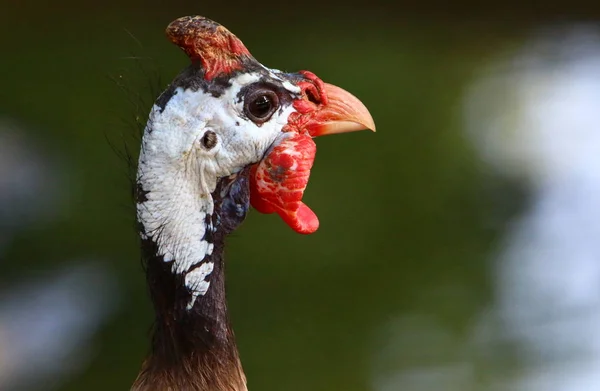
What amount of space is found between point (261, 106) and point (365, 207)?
2073 mm

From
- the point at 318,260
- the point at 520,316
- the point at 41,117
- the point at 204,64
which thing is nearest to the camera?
the point at 204,64

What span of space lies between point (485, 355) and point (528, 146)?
1.17 m

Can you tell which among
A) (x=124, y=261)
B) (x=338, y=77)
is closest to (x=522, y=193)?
(x=338, y=77)

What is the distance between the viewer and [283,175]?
1.75 metres

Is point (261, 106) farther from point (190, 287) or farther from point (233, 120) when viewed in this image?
point (190, 287)

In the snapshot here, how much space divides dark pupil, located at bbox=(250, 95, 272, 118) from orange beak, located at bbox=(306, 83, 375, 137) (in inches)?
5.3

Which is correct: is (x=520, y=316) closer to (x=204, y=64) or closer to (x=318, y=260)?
(x=318, y=260)

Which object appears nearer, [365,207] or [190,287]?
[190,287]

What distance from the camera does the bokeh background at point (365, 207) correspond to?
3.34 meters

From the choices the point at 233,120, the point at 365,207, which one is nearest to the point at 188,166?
the point at 233,120

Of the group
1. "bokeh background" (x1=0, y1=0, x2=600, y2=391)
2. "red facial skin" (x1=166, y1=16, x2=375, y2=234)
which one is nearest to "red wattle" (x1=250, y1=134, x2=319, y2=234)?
"red facial skin" (x1=166, y1=16, x2=375, y2=234)

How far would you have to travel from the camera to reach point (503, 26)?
3973 millimetres

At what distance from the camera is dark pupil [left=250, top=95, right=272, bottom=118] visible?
172 centimetres

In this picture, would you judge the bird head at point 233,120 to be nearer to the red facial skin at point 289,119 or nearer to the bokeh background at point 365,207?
the red facial skin at point 289,119
